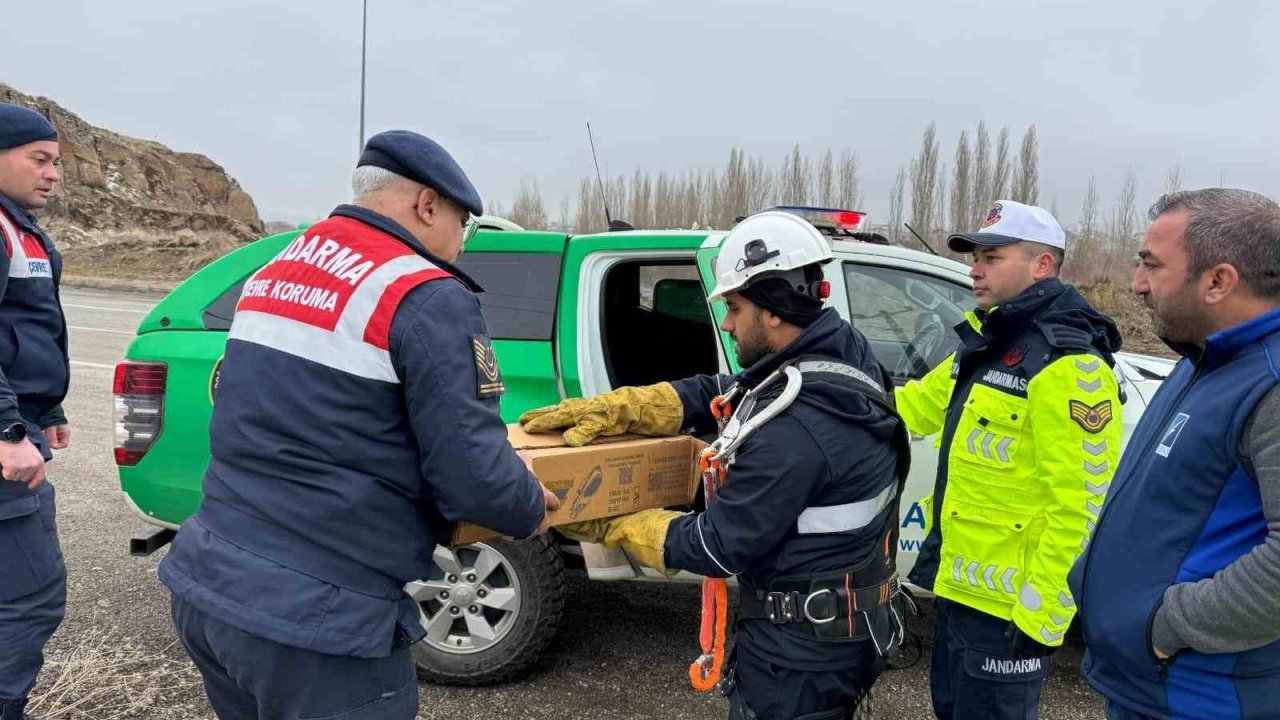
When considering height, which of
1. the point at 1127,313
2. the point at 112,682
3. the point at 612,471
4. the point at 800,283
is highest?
the point at 800,283

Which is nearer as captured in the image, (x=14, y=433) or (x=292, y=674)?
(x=292, y=674)

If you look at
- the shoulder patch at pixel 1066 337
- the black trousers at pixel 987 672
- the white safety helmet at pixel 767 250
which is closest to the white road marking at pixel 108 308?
the white safety helmet at pixel 767 250

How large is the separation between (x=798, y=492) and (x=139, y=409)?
2818mm

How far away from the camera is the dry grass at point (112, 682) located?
304 centimetres

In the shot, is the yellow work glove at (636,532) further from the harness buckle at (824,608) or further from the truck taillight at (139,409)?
the truck taillight at (139,409)

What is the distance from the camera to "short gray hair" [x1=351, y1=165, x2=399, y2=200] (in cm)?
174

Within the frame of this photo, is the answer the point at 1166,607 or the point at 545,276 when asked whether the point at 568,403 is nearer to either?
the point at 545,276

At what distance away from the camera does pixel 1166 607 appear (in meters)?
1.56

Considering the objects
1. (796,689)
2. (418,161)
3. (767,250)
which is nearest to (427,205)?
(418,161)

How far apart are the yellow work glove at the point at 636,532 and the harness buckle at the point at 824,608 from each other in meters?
0.36

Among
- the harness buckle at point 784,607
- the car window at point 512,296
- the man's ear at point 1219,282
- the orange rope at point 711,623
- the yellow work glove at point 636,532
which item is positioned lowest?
the orange rope at point 711,623

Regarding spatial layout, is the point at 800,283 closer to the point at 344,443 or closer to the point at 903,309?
the point at 344,443

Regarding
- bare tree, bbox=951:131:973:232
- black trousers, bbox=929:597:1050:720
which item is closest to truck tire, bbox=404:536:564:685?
black trousers, bbox=929:597:1050:720

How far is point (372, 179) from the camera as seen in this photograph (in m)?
1.74
